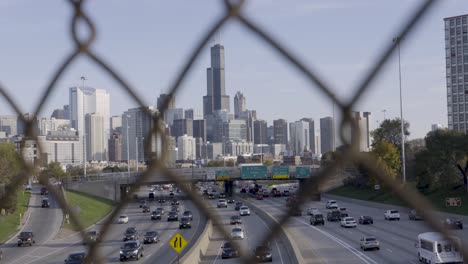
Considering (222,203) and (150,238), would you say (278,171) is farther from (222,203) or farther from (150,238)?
(150,238)

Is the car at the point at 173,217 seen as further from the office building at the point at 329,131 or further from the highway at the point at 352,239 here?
the office building at the point at 329,131

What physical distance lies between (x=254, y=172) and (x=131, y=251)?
476 inches

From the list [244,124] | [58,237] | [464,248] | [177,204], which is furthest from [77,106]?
[177,204]

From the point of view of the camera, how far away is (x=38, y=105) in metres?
2.91

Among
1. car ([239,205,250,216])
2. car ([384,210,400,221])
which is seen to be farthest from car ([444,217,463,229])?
car ([239,205,250,216])

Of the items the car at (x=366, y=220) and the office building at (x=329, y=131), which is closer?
the office building at (x=329, y=131)

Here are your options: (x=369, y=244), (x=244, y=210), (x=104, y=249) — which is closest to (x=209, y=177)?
(x=104, y=249)

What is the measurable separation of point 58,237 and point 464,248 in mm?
Result: 26374

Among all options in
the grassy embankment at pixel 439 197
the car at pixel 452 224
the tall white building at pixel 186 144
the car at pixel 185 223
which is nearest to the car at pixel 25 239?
the car at pixel 185 223

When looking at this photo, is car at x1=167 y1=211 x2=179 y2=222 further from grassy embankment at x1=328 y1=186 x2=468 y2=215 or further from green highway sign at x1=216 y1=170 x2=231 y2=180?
grassy embankment at x1=328 y1=186 x2=468 y2=215

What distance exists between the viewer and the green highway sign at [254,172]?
1155 inches

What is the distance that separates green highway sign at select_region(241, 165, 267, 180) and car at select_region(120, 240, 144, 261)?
8150mm

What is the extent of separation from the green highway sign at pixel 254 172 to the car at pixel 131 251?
8.15 metres

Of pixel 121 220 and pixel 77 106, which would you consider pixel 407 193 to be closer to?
pixel 77 106
